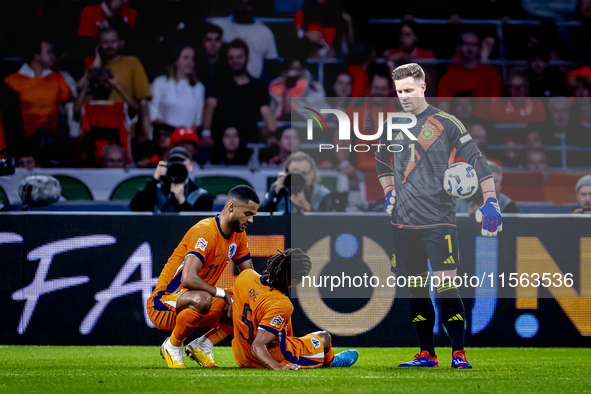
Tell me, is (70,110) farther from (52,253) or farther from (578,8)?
(578,8)

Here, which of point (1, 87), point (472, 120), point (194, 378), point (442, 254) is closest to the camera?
point (194, 378)

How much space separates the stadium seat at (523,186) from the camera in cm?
750

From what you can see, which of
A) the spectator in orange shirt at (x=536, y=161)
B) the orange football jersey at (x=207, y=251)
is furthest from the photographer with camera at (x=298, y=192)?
the spectator in orange shirt at (x=536, y=161)

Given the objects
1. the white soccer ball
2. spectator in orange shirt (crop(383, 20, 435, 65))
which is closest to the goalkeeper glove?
the white soccer ball

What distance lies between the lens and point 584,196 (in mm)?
6445

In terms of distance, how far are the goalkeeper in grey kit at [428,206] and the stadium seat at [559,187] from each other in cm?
255

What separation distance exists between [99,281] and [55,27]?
4.86 meters

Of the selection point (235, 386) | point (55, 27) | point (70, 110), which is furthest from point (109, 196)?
point (235, 386)

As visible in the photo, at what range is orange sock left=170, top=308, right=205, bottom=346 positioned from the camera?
4.72m

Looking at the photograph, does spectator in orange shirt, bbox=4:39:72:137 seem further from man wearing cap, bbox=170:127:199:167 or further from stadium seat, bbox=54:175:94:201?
man wearing cap, bbox=170:127:199:167

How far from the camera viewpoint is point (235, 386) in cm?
361

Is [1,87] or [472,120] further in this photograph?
[1,87]

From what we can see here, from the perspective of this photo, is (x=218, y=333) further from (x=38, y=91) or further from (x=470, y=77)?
(x=470, y=77)

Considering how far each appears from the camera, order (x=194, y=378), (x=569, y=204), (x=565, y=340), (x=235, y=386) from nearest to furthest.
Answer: (x=235, y=386) → (x=194, y=378) → (x=565, y=340) → (x=569, y=204)
